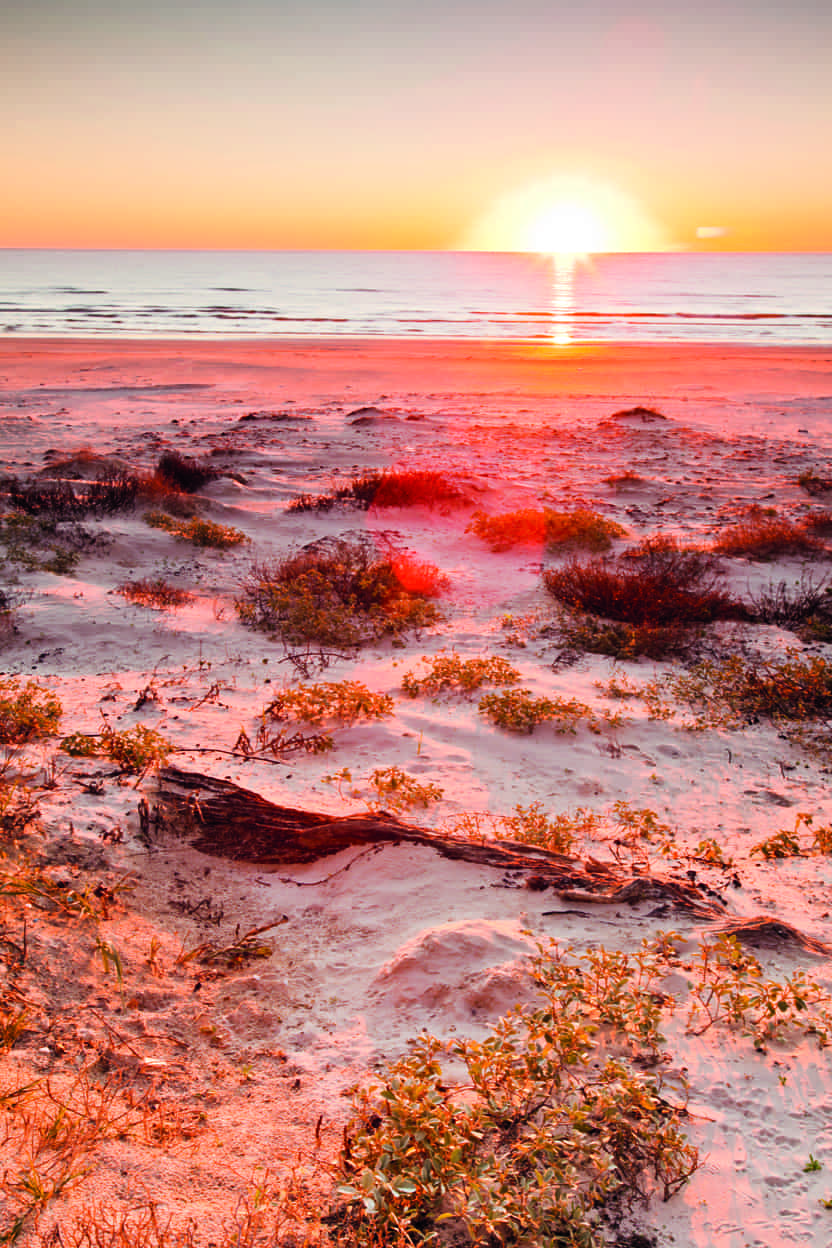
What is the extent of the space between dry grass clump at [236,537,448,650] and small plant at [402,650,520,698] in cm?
94

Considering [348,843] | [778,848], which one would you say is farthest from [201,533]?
[778,848]

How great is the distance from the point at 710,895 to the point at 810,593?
4647mm

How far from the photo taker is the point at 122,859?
3445mm

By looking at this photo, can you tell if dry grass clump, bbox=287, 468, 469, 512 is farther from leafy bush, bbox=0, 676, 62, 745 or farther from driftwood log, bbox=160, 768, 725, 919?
driftwood log, bbox=160, 768, 725, 919

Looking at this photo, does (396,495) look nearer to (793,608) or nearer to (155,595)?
(155,595)

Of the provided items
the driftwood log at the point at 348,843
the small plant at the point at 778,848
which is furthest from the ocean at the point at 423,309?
the driftwood log at the point at 348,843

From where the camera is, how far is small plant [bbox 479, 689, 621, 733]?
5.12 m

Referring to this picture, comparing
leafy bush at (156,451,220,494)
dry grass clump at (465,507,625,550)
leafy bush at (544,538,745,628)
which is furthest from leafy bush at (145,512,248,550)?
leafy bush at (544,538,745,628)

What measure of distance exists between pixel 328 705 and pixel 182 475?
670 centimetres

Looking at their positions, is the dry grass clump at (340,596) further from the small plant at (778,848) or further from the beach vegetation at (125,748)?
the small plant at (778,848)

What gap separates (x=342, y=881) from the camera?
11.6ft

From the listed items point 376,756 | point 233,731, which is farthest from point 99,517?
point 376,756

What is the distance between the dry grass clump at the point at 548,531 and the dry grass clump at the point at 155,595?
11.7ft

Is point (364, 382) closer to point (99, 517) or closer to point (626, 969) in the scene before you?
point (99, 517)
